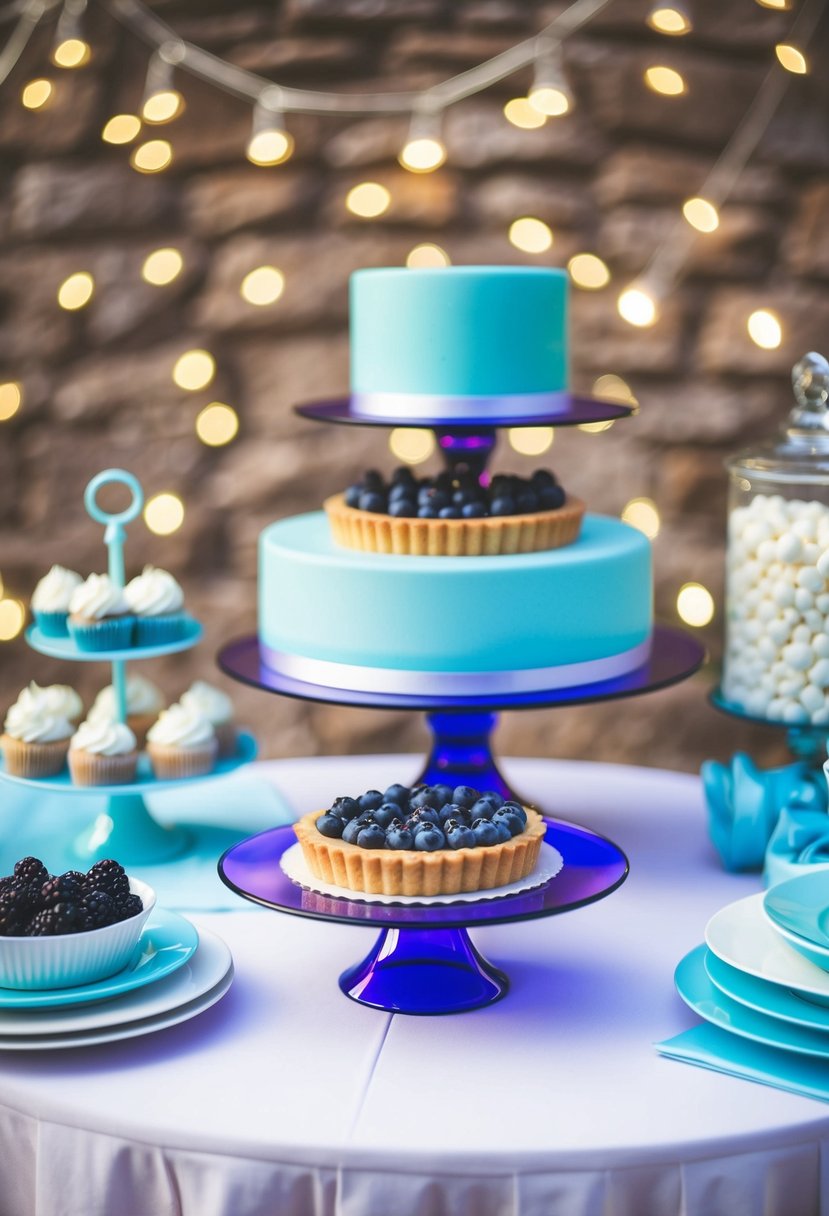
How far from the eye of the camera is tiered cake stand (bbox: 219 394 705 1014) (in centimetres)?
128

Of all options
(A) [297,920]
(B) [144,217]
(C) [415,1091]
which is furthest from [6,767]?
(B) [144,217]

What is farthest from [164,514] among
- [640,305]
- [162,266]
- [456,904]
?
[456,904]

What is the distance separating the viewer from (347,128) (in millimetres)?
2602

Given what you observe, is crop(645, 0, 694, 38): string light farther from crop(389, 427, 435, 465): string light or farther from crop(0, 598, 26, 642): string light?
crop(0, 598, 26, 642): string light

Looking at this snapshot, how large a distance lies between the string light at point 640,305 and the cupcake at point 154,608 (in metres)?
1.14

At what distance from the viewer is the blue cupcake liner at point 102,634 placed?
5.82 ft

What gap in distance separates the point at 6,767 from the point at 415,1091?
31.3 inches

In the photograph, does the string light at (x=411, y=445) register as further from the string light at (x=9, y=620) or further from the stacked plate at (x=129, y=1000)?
the stacked plate at (x=129, y=1000)

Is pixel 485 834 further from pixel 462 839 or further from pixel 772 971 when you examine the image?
pixel 772 971

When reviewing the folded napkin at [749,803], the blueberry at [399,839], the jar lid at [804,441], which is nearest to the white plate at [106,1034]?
the blueberry at [399,839]

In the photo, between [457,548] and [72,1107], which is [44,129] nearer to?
[457,548]

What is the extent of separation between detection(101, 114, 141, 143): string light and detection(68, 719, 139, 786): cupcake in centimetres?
126

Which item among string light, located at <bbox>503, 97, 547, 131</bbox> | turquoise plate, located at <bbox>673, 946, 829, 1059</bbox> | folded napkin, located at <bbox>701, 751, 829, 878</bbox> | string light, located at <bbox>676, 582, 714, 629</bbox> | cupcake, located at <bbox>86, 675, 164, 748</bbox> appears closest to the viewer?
turquoise plate, located at <bbox>673, 946, 829, 1059</bbox>

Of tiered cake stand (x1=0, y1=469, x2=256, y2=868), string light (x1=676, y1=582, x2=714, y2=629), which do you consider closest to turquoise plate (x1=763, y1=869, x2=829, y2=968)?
tiered cake stand (x1=0, y1=469, x2=256, y2=868)
